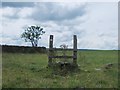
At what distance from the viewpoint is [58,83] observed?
37.9 feet

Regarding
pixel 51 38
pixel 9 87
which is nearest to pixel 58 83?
pixel 9 87

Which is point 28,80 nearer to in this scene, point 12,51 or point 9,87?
point 9,87

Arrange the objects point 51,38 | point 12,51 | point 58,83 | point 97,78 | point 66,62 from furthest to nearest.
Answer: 1. point 12,51
2. point 51,38
3. point 66,62
4. point 97,78
5. point 58,83

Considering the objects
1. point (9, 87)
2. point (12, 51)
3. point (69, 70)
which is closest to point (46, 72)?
point (69, 70)

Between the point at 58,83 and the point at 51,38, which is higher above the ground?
the point at 51,38

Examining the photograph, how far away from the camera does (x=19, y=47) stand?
39.7 metres

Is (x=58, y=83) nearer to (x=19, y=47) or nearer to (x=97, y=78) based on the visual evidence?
(x=97, y=78)

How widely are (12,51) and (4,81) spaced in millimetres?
27062

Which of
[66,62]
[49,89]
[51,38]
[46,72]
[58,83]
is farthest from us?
[51,38]

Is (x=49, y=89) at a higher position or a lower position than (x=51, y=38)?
lower

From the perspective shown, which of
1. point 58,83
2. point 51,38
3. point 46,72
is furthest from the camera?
point 51,38

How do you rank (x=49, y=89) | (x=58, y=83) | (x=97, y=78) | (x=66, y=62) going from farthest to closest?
(x=66, y=62) < (x=97, y=78) < (x=58, y=83) < (x=49, y=89)

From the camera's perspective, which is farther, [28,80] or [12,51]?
[12,51]

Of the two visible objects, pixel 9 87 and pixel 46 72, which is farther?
pixel 46 72
